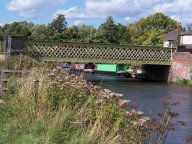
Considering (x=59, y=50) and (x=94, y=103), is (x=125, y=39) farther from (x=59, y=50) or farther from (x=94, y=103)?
(x=94, y=103)

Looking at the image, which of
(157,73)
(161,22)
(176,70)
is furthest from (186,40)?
(161,22)

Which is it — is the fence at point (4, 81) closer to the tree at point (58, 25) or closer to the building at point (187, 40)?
the building at point (187, 40)

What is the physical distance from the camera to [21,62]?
84.6 ft

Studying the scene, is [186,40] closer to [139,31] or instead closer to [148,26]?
[139,31]

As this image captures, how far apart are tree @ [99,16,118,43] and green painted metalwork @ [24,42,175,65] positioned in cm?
3345

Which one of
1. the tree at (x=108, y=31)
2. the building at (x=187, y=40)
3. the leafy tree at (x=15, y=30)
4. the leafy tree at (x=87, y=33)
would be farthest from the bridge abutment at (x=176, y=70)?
the leafy tree at (x=15, y=30)

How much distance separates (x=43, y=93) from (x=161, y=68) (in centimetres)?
6800

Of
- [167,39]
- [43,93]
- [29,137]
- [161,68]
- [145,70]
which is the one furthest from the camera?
[167,39]

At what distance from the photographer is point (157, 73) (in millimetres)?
80875

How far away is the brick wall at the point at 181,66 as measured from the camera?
230 feet

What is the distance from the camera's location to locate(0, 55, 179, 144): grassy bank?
10.1 m

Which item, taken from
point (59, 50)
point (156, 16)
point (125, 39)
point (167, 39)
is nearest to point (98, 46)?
point (59, 50)

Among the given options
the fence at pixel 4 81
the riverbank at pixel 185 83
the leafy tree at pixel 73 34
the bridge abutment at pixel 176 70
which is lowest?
the riverbank at pixel 185 83

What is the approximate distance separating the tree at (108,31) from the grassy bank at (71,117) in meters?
94.1
